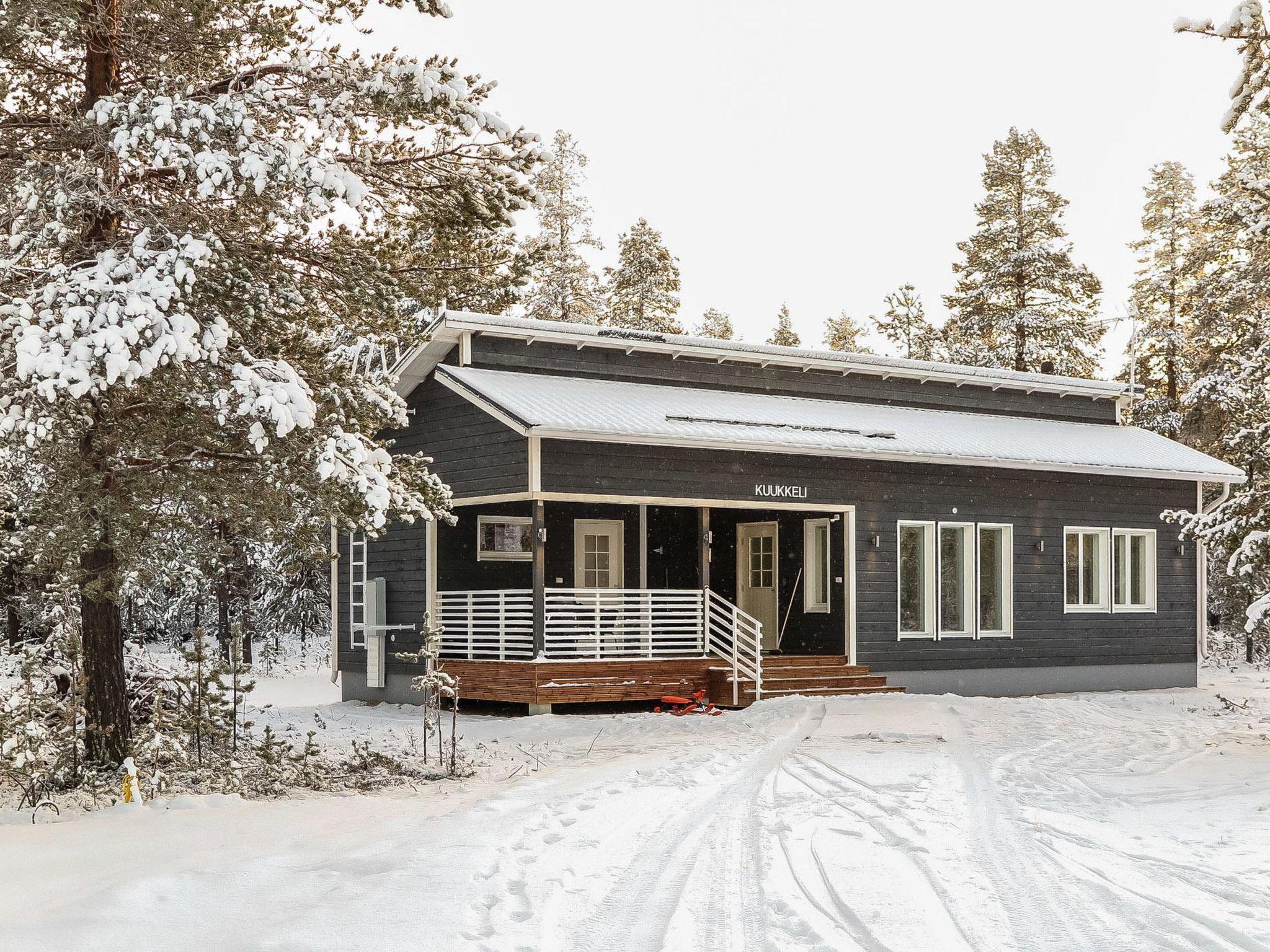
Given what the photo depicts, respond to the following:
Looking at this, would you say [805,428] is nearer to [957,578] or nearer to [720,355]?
[720,355]

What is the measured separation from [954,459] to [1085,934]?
44.1 feet

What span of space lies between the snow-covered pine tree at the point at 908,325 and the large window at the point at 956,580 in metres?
21.7

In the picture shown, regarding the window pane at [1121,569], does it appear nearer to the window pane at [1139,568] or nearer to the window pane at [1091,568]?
the window pane at [1139,568]

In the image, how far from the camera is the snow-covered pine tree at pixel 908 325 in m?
40.9

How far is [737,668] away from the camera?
1647 centimetres

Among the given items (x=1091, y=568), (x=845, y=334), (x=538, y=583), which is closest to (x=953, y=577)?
(x=1091, y=568)

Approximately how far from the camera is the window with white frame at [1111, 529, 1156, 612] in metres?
20.8

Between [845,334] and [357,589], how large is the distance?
37705 mm

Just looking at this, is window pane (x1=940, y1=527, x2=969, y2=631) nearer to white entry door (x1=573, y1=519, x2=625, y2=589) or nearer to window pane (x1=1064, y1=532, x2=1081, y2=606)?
window pane (x1=1064, y1=532, x2=1081, y2=606)

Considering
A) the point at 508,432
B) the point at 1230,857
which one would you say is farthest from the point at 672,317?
the point at 1230,857

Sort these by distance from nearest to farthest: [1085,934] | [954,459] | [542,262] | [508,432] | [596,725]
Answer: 1. [1085,934]
2. [542,262]
3. [596,725]
4. [508,432]
5. [954,459]

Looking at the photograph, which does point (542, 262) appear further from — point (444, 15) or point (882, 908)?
point (882, 908)

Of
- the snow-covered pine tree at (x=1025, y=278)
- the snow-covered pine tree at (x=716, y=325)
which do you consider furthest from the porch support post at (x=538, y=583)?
the snow-covered pine tree at (x=716, y=325)

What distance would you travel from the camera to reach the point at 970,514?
1938cm
